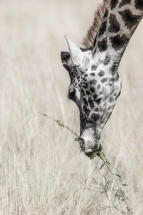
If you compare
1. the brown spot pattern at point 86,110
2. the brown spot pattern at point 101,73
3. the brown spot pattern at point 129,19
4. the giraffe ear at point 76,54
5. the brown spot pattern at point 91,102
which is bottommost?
the brown spot pattern at point 86,110

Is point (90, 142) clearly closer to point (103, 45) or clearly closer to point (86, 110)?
point (86, 110)

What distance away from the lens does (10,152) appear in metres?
4.44

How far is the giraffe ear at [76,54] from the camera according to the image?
3.77 metres

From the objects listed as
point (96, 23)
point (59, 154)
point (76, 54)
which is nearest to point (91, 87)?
point (76, 54)

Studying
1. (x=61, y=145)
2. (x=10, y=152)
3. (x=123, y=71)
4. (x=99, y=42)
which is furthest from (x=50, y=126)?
(x=123, y=71)

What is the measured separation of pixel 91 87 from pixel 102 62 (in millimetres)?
196

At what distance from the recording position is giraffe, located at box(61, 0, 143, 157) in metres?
3.78

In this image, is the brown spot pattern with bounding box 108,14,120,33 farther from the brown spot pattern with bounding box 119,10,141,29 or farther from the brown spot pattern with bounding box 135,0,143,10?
the brown spot pattern with bounding box 135,0,143,10

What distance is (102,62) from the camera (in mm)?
3805

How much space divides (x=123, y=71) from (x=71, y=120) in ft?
7.88

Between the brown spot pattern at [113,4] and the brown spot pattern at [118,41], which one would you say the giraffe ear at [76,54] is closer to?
the brown spot pattern at [118,41]

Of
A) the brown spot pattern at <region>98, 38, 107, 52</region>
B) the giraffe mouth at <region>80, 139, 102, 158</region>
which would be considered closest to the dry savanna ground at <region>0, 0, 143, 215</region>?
the giraffe mouth at <region>80, 139, 102, 158</region>

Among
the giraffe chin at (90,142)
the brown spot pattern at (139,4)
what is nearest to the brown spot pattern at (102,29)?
the brown spot pattern at (139,4)

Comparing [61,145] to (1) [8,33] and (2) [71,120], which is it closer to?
(2) [71,120]
